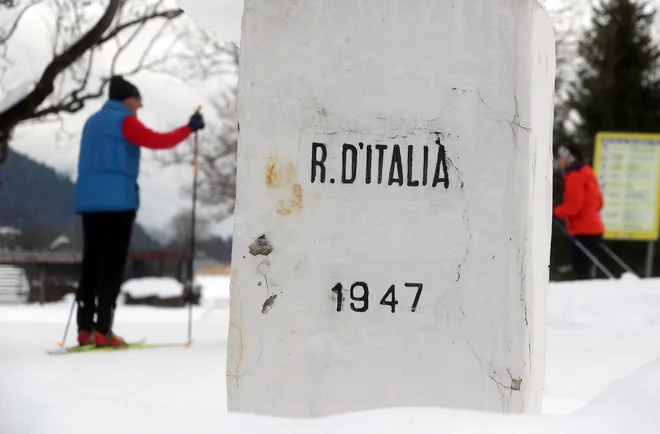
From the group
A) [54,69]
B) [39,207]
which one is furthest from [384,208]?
[39,207]

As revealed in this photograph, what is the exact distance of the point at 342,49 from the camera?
7.77 ft

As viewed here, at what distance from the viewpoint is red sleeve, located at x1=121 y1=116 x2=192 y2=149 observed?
183 inches

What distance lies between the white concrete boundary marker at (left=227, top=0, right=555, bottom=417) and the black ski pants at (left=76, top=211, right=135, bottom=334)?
2.50 meters

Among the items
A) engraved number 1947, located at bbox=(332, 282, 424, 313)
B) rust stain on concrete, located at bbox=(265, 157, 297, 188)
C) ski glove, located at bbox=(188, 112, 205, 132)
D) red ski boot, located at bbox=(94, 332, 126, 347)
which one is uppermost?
ski glove, located at bbox=(188, 112, 205, 132)

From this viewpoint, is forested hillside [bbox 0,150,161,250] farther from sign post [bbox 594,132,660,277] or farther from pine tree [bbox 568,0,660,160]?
pine tree [bbox 568,0,660,160]

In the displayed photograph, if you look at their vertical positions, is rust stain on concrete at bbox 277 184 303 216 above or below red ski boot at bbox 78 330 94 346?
above

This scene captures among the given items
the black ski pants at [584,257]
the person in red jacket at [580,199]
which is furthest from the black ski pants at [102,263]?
the black ski pants at [584,257]

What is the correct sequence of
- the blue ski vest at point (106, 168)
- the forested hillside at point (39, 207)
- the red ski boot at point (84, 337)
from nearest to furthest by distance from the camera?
the blue ski vest at point (106, 168) → the red ski boot at point (84, 337) → the forested hillside at point (39, 207)

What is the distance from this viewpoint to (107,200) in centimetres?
462

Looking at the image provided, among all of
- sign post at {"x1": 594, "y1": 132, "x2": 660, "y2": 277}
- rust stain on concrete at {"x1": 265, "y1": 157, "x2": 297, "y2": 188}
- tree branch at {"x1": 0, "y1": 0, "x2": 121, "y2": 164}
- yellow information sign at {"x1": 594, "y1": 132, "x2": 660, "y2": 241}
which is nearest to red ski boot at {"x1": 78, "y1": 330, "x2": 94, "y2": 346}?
rust stain on concrete at {"x1": 265, "y1": 157, "x2": 297, "y2": 188}

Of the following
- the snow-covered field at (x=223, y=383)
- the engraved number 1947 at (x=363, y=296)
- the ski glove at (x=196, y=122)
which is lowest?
the snow-covered field at (x=223, y=383)

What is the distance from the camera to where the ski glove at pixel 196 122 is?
15.8 feet

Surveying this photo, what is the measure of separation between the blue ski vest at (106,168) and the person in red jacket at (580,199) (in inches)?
165

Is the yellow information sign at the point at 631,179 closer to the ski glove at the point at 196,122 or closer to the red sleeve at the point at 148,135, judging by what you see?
the ski glove at the point at 196,122
